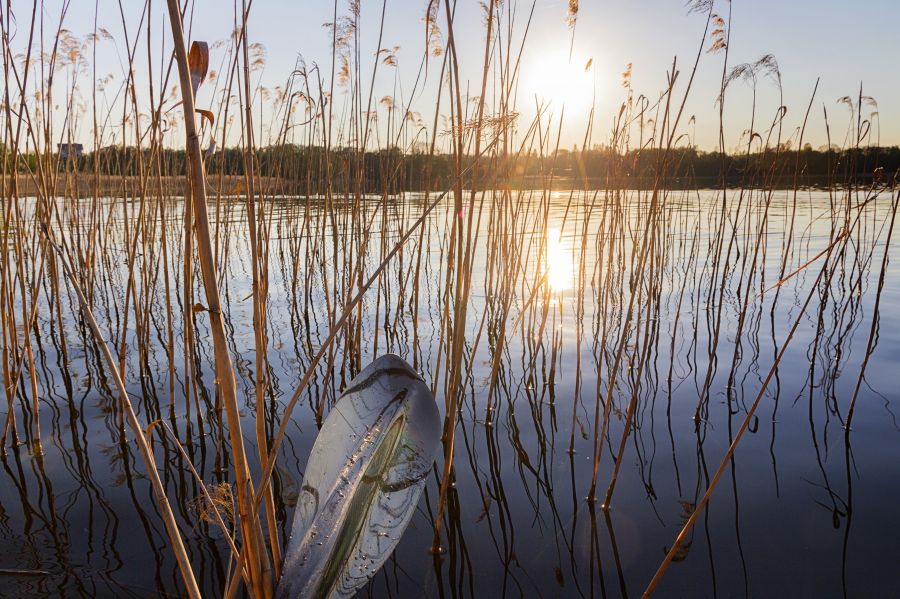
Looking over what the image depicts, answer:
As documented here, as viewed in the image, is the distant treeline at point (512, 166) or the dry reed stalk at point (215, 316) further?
the distant treeline at point (512, 166)

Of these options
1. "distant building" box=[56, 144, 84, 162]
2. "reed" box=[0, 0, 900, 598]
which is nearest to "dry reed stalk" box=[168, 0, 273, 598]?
"reed" box=[0, 0, 900, 598]

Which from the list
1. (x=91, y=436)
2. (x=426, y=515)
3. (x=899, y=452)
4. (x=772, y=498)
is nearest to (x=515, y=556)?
(x=426, y=515)

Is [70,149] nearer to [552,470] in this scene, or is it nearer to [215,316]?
[215,316]

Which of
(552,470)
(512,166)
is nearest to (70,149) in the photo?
(512,166)

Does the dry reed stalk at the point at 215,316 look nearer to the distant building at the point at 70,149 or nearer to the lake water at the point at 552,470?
the lake water at the point at 552,470

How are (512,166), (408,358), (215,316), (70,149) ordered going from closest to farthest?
(215,316) < (512,166) < (70,149) < (408,358)

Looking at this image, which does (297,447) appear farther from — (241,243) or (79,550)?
(241,243)

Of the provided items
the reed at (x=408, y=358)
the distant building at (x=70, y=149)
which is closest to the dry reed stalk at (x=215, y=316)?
the reed at (x=408, y=358)

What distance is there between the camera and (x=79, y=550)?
1.12 metres

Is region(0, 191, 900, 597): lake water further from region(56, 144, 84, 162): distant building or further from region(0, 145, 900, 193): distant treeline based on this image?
region(56, 144, 84, 162): distant building

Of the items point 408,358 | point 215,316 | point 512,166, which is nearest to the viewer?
point 215,316

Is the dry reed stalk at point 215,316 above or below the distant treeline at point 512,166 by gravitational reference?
below

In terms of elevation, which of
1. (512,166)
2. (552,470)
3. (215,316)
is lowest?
(552,470)

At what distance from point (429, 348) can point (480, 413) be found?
75 cm
